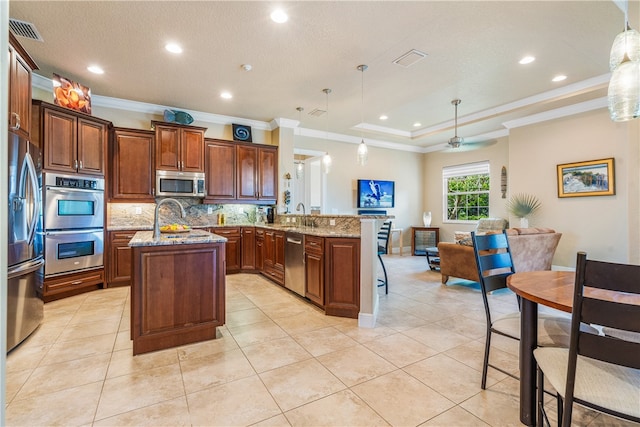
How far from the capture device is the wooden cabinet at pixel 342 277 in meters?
3.04

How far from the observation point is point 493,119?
18.5 ft

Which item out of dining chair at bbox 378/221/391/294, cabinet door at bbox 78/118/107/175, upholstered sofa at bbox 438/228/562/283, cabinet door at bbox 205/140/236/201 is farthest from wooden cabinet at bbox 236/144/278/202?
upholstered sofa at bbox 438/228/562/283

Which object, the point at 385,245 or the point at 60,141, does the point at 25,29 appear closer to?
the point at 60,141

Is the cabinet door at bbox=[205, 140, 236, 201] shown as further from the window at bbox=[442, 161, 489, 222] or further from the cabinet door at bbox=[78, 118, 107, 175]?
the window at bbox=[442, 161, 489, 222]

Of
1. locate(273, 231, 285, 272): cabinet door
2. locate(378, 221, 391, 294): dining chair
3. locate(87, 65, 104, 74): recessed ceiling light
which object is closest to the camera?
locate(87, 65, 104, 74): recessed ceiling light

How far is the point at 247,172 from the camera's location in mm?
5551

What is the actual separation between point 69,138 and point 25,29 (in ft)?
4.19

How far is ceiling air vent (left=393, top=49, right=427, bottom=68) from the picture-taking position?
336 centimetres

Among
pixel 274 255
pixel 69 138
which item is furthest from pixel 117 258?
pixel 274 255

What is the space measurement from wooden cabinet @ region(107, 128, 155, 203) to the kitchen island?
2597 millimetres

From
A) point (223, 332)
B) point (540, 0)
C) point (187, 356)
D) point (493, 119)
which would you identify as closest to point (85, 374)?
point (187, 356)

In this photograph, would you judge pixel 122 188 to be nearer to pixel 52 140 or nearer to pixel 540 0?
pixel 52 140

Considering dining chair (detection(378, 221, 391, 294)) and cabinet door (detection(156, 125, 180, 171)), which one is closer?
dining chair (detection(378, 221, 391, 294))

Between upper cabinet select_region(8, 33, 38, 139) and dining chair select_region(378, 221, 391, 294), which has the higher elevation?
upper cabinet select_region(8, 33, 38, 139)
